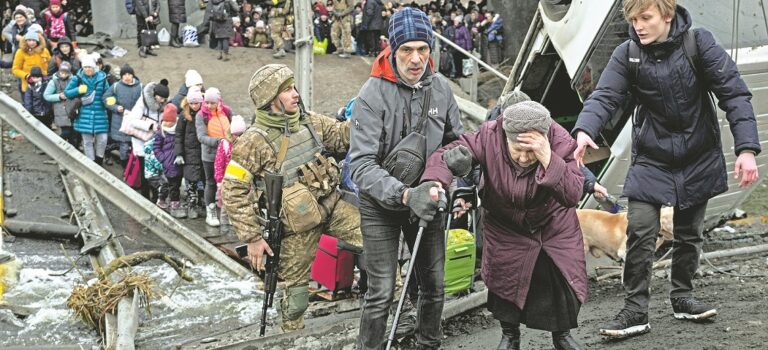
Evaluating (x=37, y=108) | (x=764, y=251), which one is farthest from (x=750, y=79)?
(x=37, y=108)

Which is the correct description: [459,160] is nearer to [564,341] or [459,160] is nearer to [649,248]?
[564,341]

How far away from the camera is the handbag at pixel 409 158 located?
199 inches

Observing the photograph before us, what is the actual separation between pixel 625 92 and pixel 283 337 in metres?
2.75

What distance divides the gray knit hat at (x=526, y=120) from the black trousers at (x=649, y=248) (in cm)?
121

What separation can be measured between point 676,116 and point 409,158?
1.57 metres

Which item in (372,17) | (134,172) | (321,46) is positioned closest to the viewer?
(134,172)

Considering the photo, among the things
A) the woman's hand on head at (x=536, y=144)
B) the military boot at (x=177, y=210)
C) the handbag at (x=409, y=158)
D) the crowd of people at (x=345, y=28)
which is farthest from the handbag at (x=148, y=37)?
the woman's hand on head at (x=536, y=144)

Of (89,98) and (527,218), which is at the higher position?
(527,218)

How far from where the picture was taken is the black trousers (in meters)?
Answer: 5.43

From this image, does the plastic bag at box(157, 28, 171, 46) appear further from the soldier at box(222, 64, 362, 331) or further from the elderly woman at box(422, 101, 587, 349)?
the elderly woman at box(422, 101, 587, 349)

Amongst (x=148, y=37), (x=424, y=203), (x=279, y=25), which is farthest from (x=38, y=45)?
(x=424, y=203)

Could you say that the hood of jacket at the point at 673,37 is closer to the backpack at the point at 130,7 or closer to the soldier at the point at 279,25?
the soldier at the point at 279,25

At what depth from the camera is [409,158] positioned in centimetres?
505

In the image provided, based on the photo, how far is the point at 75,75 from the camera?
12.8m
